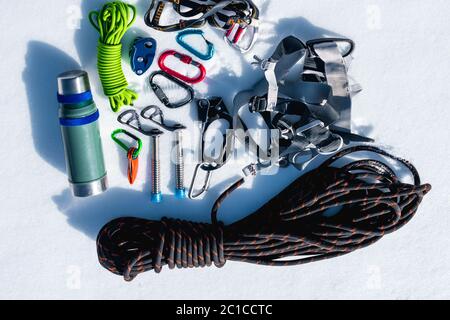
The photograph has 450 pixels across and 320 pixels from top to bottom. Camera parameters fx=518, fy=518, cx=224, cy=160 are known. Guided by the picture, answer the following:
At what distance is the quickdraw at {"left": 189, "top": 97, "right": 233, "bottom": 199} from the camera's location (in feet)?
8.05

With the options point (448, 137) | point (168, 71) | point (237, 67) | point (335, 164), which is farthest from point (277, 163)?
point (448, 137)

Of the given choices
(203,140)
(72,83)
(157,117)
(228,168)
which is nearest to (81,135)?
(72,83)

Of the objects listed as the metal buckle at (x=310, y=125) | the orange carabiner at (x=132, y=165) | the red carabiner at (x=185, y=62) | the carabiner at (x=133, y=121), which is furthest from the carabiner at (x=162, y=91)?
the metal buckle at (x=310, y=125)

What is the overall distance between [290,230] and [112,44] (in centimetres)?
113

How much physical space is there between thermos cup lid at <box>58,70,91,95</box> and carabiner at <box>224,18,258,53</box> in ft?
2.23

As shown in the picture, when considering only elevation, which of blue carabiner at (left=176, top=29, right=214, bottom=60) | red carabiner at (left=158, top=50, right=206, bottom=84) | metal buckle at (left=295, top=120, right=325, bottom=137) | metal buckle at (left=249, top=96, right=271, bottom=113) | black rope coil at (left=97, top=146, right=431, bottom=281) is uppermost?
blue carabiner at (left=176, top=29, right=214, bottom=60)

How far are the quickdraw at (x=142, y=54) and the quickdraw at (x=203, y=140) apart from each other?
0.30 metres

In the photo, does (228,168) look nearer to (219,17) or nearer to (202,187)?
(202,187)

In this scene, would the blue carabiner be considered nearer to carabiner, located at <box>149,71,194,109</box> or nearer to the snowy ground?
the snowy ground

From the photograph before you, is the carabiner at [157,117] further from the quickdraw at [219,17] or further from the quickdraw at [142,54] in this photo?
the quickdraw at [219,17]

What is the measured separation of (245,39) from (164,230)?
3.16 feet

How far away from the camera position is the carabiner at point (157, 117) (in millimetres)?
2449

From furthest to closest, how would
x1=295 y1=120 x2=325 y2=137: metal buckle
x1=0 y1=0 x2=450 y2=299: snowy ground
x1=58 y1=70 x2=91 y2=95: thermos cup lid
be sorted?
1. x1=0 y1=0 x2=450 y2=299: snowy ground
2. x1=295 y1=120 x2=325 y2=137: metal buckle
3. x1=58 y1=70 x2=91 y2=95: thermos cup lid

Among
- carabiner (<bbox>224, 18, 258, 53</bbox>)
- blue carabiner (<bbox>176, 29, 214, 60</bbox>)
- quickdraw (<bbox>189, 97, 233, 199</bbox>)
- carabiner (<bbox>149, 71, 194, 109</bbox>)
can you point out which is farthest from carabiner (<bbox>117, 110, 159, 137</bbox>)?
carabiner (<bbox>224, 18, 258, 53</bbox>)
